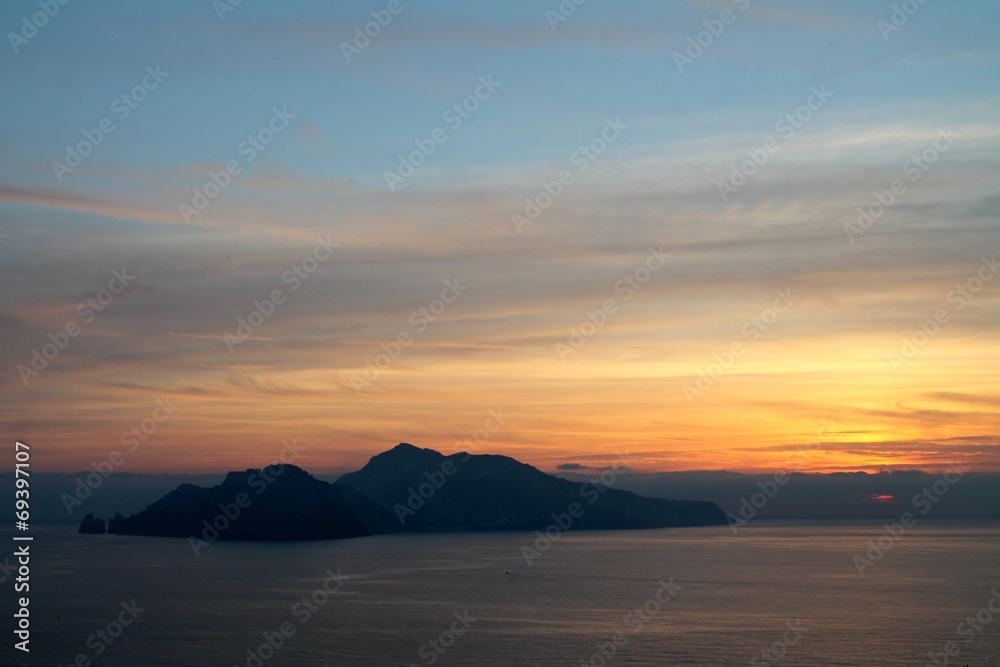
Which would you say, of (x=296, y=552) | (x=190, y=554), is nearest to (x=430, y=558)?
(x=296, y=552)

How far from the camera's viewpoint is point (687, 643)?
6806cm

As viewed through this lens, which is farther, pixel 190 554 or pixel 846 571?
pixel 190 554

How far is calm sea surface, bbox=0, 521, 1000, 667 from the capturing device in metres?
64.2

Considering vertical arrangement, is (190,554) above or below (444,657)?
below

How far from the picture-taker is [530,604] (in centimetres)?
9056

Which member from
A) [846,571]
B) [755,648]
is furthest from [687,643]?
[846,571]

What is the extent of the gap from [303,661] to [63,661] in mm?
16662

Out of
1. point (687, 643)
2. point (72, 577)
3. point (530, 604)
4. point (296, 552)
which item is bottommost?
point (296, 552)

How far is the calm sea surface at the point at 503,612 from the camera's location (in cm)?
6419

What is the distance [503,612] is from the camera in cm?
8462

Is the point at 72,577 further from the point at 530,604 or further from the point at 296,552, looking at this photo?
the point at 530,604

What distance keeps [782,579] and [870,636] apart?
2038 inches

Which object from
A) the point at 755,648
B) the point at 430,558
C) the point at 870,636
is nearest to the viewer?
the point at 755,648

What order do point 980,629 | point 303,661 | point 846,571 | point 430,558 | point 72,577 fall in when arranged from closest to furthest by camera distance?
1. point 303,661
2. point 980,629
3. point 72,577
4. point 846,571
5. point 430,558
